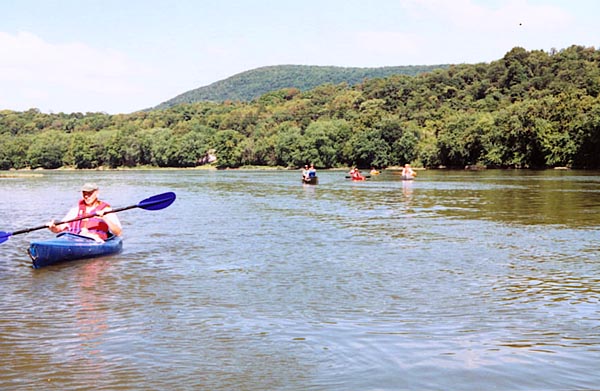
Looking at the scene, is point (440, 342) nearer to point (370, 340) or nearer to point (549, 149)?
point (370, 340)

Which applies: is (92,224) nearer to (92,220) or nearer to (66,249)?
(92,220)

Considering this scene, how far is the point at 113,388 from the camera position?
5598mm

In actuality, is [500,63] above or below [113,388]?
above

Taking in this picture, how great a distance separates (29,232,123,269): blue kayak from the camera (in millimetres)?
11922

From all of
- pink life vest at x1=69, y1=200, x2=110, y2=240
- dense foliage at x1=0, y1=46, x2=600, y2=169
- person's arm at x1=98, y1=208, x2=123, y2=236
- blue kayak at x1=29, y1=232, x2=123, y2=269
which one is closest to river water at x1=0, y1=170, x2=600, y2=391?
blue kayak at x1=29, y1=232, x2=123, y2=269

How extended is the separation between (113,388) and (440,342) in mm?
3205

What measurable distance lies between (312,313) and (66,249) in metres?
6.10

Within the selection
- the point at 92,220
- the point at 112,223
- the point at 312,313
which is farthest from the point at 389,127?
the point at 312,313

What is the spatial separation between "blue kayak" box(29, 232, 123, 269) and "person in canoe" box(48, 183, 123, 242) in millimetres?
185

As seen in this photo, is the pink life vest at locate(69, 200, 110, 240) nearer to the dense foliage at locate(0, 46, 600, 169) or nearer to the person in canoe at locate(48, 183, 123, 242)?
the person in canoe at locate(48, 183, 123, 242)

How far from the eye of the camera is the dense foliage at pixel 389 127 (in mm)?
84812

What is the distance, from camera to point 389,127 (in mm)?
106625

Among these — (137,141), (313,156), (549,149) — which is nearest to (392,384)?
(549,149)

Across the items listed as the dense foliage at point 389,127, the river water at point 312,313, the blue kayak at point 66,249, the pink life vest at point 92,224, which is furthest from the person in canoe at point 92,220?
the dense foliage at point 389,127
